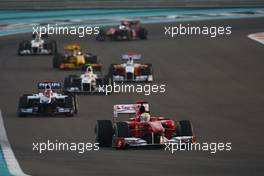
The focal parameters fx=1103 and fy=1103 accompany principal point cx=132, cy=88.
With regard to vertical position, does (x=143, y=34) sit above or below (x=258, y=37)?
above

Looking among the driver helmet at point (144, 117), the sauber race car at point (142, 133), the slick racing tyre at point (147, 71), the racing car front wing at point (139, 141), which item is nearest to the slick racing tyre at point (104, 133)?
the sauber race car at point (142, 133)

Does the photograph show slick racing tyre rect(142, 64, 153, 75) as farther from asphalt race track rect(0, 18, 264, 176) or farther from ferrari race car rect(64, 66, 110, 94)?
ferrari race car rect(64, 66, 110, 94)

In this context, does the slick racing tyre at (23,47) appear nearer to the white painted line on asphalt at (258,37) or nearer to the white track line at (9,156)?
the white painted line on asphalt at (258,37)

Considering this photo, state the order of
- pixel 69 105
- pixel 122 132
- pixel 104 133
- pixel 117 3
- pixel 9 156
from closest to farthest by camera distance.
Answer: pixel 9 156 < pixel 122 132 < pixel 104 133 < pixel 69 105 < pixel 117 3

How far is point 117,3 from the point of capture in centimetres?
6619

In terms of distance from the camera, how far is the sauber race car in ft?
73.7

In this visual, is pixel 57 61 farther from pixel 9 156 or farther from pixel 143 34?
pixel 9 156

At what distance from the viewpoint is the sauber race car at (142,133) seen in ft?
73.7

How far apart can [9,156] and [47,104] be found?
6.72m

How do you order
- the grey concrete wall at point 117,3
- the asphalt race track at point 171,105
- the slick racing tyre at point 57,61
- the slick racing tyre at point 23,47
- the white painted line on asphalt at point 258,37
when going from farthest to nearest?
the grey concrete wall at point 117,3 → the white painted line on asphalt at point 258,37 → the slick racing tyre at point 23,47 → the slick racing tyre at point 57,61 → the asphalt race track at point 171,105

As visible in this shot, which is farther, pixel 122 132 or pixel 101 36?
pixel 101 36

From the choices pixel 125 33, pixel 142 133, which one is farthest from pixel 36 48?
pixel 142 133

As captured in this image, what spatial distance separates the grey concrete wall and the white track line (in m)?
38.8

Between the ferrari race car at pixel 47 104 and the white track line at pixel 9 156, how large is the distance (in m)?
1.61
